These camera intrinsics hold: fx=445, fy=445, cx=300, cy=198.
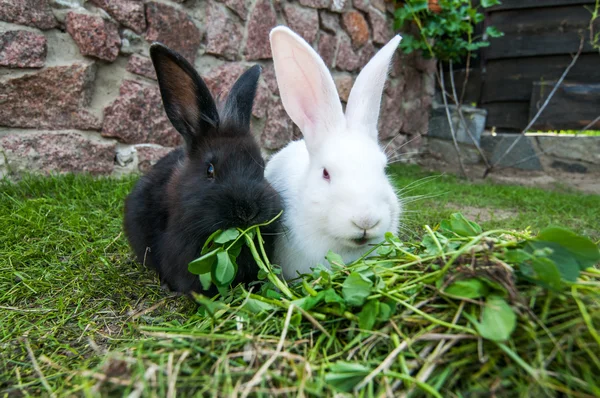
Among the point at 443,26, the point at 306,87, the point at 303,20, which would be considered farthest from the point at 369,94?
the point at 443,26

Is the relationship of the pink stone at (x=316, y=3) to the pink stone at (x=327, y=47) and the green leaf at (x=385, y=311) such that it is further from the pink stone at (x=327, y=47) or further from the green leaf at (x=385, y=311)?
the green leaf at (x=385, y=311)

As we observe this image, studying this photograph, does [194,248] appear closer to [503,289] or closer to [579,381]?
[503,289]

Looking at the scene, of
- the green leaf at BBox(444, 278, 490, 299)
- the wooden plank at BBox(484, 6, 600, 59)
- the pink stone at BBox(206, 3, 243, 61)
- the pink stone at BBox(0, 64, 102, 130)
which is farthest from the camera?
the wooden plank at BBox(484, 6, 600, 59)

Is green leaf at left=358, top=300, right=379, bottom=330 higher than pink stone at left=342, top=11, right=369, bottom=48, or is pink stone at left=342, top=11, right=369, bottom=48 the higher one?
pink stone at left=342, top=11, right=369, bottom=48

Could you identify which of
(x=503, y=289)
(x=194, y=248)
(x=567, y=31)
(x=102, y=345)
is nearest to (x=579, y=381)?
(x=503, y=289)

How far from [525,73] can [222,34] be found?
425 centimetres

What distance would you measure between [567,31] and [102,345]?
630cm

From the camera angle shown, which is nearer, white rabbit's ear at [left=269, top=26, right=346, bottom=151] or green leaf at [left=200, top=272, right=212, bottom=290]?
green leaf at [left=200, top=272, right=212, bottom=290]

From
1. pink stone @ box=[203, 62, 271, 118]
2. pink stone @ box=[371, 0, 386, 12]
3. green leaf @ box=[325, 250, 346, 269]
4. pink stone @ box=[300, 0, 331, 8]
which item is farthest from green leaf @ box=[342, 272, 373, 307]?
pink stone @ box=[371, 0, 386, 12]

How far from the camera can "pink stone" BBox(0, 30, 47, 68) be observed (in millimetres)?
2689

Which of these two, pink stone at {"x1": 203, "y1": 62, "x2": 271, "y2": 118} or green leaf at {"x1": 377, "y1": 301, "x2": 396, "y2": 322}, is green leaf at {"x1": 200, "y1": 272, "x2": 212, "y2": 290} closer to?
Result: green leaf at {"x1": 377, "y1": 301, "x2": 396, "y2": 322}

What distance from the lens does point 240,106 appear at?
209cm

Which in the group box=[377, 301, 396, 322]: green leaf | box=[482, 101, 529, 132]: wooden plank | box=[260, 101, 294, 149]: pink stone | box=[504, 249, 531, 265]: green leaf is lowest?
box=[482, 101, 529, 132]: wooden plank

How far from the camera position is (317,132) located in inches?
80.0
